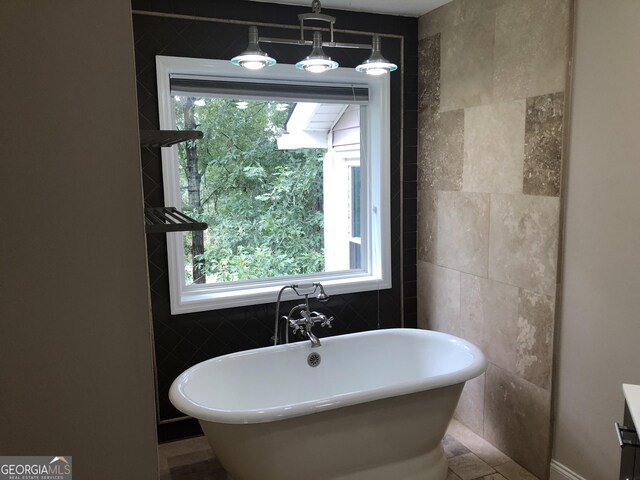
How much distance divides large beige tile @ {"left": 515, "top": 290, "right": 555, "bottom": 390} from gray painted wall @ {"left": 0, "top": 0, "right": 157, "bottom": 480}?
6.81ft

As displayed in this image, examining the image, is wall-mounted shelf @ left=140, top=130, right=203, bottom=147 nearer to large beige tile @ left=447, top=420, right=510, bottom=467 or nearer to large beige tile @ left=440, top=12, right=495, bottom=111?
large beige tile @ left=440, top=12, right=495, bottom=111

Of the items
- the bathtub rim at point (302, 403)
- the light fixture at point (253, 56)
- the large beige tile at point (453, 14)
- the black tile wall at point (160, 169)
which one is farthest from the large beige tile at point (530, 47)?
the bathtub rim at point (302, 403)

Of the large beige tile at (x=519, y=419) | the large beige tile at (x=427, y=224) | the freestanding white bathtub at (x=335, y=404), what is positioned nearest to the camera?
the freestanding white bathtub at (x=335, y=404)

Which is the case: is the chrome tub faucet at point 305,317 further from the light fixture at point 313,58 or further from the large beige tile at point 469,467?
the light fixture at point 313,58

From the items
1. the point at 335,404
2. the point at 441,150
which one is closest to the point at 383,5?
the point at 441,150

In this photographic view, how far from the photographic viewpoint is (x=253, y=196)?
3.32m

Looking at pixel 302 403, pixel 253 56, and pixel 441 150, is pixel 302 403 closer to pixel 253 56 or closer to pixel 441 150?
pixel 253 56

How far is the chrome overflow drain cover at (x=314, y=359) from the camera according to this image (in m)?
2.94

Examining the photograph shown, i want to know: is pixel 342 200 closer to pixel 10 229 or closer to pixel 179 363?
pixel 179 363

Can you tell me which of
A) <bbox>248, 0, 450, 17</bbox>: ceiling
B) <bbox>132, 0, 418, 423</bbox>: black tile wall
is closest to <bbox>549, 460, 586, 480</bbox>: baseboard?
<bbox>132, 0, 418, 423</bbox>: black tile wall

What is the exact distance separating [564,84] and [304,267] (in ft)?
6.39

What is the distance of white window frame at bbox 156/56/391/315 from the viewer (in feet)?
9.39

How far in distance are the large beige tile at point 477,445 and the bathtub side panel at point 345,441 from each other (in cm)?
42

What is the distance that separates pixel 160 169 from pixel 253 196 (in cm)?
67
